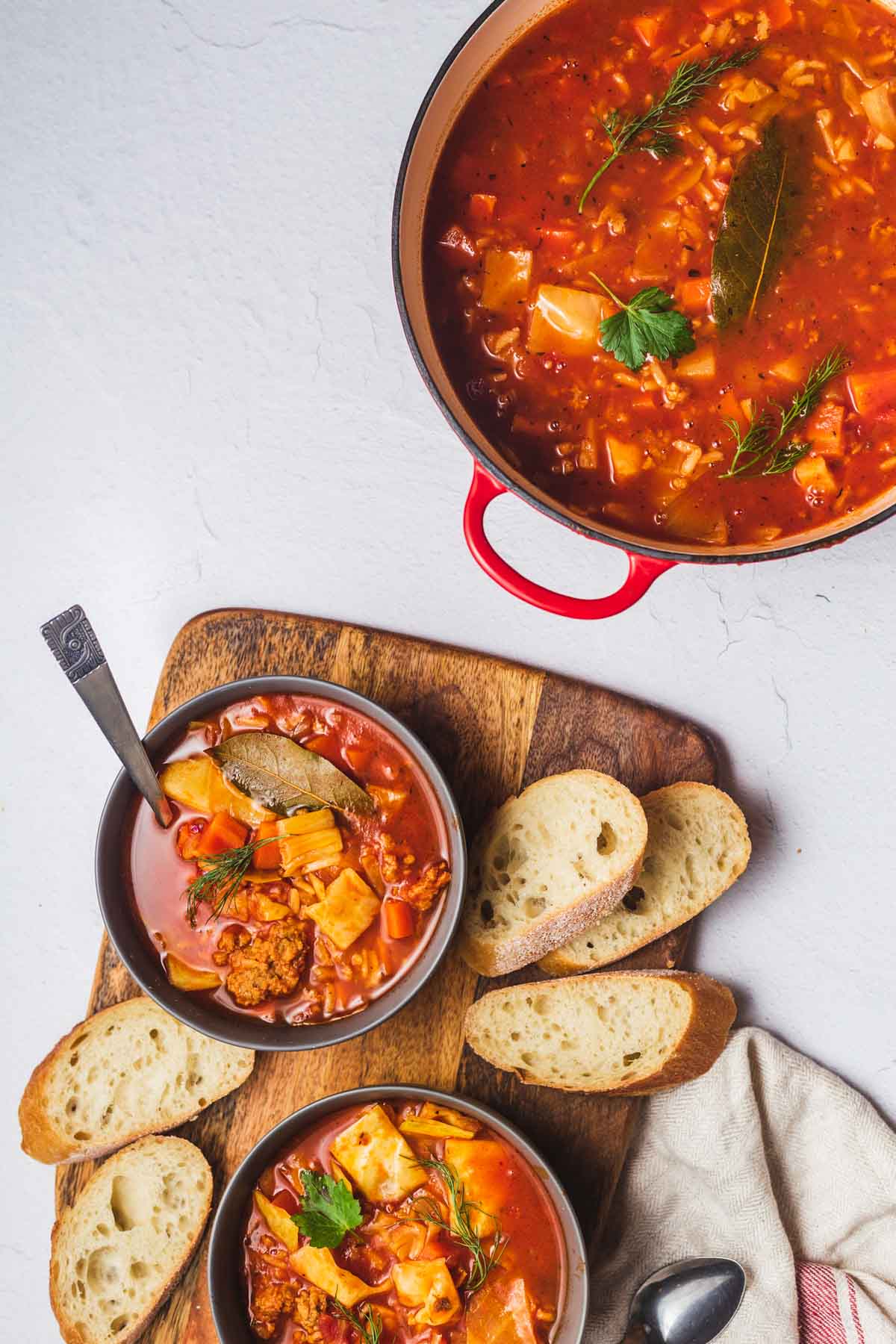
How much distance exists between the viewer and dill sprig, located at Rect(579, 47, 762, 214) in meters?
2.39

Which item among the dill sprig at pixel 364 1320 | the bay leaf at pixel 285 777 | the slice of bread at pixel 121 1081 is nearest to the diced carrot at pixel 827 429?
the bay leaf at pixel 285 777

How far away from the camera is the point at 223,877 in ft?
9.06

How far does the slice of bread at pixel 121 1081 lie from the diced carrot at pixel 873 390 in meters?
2.08

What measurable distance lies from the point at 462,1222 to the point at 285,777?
3.63 ft

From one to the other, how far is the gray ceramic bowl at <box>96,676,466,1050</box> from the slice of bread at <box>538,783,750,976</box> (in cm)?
44

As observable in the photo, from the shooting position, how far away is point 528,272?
8.04 feet

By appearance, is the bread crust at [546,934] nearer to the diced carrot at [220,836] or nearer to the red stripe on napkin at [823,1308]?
the diced carrot at [220,836]

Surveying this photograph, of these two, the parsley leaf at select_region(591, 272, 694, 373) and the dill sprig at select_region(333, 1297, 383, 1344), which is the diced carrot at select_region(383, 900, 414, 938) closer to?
the dill sprig at select_region(333, 1297, 383, 1344)

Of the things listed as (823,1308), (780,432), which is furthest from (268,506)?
(823,1308)

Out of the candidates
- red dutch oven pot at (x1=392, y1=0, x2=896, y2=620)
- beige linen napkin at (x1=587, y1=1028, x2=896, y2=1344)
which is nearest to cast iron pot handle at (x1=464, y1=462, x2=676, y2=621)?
red dutch oven pot at (x1=392, y1=0, x2=896, y2=620)

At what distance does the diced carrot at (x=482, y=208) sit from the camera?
8.11ft

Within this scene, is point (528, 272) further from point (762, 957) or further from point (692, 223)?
point (762, 957)

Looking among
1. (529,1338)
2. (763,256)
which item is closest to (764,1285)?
(529,1338)

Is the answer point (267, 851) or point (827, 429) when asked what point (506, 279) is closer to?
point (827, 429)
